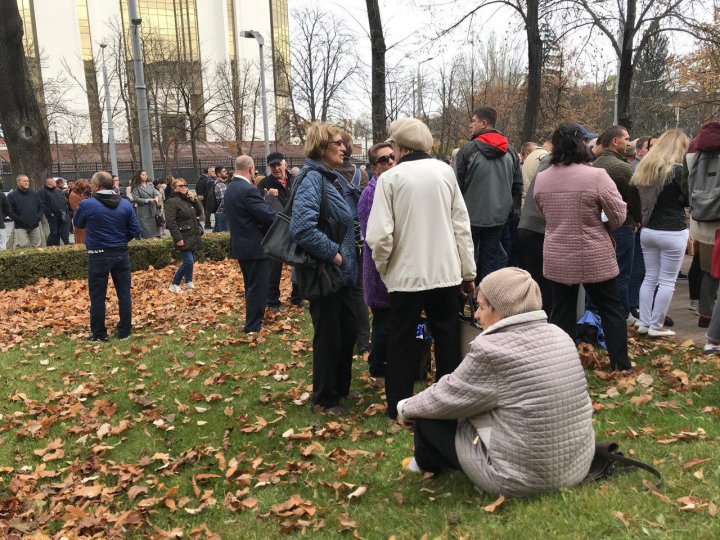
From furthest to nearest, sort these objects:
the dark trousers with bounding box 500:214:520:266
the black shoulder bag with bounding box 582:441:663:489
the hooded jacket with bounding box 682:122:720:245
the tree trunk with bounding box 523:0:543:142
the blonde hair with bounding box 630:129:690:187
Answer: the tree trunk with bounding box 523:0:543:142 < the dark trousers with bounding box 500:214:520:266 < the blonde hair with bounding box 630:129:690:187 < the hooded jacket with bounding box 682:122:720:245 < the black shoulder bag with bounding box 582:441:663:489

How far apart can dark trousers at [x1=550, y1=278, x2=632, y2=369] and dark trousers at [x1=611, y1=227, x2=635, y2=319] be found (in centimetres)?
112

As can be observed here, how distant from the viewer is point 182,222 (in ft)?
34.4

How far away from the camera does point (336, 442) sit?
183 inches

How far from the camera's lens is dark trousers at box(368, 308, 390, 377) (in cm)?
532

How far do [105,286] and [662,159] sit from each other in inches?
260

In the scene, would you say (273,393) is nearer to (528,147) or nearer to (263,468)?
(263,468)

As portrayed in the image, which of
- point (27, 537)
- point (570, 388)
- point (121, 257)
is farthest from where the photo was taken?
point (121, 257)

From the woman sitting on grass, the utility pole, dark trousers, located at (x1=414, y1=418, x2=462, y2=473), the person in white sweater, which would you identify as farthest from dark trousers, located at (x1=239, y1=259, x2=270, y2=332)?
the utility pole

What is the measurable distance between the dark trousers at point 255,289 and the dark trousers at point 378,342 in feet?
7.83

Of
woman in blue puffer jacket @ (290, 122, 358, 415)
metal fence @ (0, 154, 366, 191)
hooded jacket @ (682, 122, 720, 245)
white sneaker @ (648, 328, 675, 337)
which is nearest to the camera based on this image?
woman in blue puffer jacket @ (290, 122, 358, 415)

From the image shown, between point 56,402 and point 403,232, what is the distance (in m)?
3.93

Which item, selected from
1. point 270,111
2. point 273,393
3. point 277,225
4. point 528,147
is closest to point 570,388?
point 277,225

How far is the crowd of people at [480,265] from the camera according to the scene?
315 cm

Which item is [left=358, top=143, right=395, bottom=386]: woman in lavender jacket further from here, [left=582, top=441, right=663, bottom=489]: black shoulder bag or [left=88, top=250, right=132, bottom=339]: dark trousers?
[left=88, top=250, right=132, bottom=339]: dark trousers
